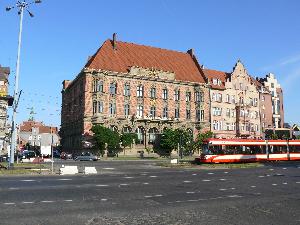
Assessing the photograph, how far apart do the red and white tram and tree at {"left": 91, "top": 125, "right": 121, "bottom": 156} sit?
20.8 meters

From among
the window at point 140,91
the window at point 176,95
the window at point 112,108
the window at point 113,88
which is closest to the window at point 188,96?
the window at point 176,95

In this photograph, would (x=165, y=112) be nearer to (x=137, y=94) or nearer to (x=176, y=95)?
(x=176, y=95)

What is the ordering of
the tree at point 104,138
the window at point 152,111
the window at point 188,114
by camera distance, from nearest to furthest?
1. the tree at point 104,138
2. the window at point 152,111
3. the window at point 188,114

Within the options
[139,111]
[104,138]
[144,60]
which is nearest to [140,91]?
[139,111]

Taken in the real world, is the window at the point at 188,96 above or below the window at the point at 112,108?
above

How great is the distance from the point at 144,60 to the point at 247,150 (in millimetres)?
33481

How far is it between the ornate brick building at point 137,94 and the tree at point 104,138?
2.45 meters

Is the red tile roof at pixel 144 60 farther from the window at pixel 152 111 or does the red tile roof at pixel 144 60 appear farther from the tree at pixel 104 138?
the tree at pixel 104 138

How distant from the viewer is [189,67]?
248ft

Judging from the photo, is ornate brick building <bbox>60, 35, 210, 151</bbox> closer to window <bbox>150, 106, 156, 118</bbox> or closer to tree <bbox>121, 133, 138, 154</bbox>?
window <bbox>150, 106, 156, 118</bbox>

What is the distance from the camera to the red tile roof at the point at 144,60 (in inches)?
2539

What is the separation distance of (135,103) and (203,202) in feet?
177

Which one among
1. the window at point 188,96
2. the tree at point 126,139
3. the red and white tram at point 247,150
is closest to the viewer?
the red and white tram at point 247,150

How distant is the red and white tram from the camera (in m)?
40.5
